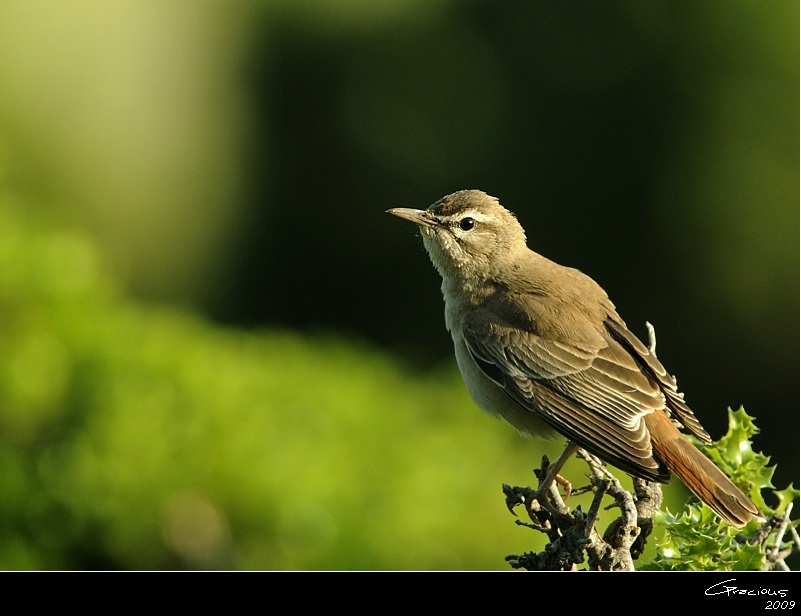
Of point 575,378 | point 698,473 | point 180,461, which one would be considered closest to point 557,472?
point 698,473

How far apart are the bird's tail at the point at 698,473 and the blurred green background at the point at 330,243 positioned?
3.54 feet

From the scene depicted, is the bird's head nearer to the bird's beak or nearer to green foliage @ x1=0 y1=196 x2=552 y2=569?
the bird's beak

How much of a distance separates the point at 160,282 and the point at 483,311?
18.2ft

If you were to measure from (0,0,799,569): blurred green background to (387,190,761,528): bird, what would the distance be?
715mm

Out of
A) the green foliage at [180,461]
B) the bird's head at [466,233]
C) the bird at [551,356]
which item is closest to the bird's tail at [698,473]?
the bird at [551,356]

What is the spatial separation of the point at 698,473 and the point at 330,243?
6292 millimetres

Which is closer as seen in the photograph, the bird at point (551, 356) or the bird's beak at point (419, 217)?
the bird at point (551, 356)

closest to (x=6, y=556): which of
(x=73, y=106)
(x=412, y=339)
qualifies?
(x=412, y=339)

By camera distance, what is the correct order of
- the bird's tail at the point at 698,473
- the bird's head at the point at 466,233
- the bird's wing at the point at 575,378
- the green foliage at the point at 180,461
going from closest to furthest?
the bird's tail at the point at 698,473
the bird's wing at the point at 575,378
the green foliage at the point at 180,461
the bird's head at the point at 466,233

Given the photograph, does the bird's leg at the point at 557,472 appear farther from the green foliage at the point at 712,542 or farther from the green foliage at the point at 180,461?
the green foliage at the point at 180,461

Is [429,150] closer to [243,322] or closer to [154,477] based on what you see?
[243,322]

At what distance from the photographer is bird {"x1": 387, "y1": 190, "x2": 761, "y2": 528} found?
10.6ft

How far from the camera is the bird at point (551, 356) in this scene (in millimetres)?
3246

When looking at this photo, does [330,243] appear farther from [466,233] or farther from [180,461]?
[180,461]
